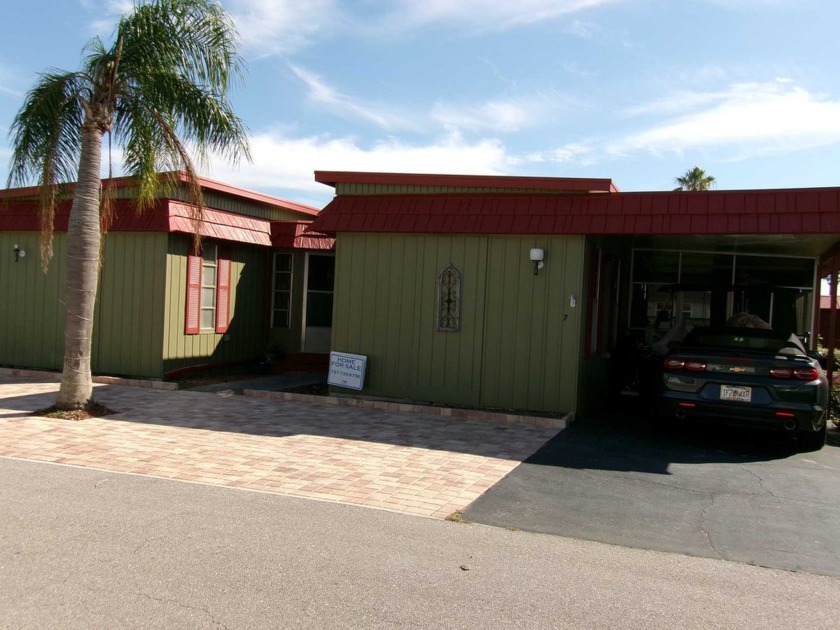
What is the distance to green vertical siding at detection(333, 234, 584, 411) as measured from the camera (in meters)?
10.4

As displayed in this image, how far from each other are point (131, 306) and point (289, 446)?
6126 millimetres

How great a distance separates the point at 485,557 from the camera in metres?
4.91

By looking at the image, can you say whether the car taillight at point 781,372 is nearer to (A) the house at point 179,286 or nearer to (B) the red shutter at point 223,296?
(A) the house at point 179,286

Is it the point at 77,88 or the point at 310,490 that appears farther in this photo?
the point at 77,88

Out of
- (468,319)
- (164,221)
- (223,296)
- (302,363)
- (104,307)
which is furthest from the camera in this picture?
(302,363)

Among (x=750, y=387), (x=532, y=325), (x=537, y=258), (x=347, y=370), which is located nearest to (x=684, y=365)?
(x=750, y=387)

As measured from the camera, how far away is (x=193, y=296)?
13359mm

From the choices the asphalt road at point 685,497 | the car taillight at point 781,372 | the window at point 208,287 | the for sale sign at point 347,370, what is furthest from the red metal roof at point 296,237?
the car taillight at point 781,372

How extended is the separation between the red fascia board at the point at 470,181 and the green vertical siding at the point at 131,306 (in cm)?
353

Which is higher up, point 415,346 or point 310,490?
point 415,346

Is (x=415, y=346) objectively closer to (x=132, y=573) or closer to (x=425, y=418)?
(x=425, y=418)

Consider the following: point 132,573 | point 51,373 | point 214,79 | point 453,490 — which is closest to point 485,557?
point 453,490

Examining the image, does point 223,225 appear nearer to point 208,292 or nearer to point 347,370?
point 208,292

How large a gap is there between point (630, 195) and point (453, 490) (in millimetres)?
5367
